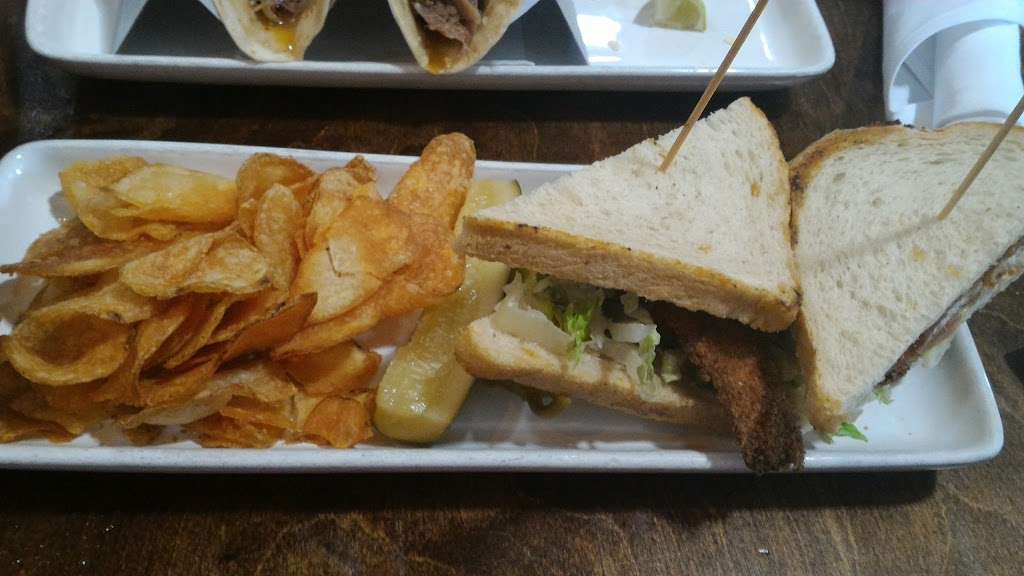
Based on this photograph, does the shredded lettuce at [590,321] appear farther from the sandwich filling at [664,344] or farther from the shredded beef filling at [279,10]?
the shredded beef filling at [279,10]

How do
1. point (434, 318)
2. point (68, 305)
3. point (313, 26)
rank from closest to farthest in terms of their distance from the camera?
1. point (68, 305)
2. point (434, 318)
3. point (313, 26)

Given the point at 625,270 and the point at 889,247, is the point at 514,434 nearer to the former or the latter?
the point at 625,270

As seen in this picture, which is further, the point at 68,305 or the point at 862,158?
the point at 862,158

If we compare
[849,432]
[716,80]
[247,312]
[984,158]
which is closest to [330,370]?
[247,312]

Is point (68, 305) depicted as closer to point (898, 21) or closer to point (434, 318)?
point (434, 318)

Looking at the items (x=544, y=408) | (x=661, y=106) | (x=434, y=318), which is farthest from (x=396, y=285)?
(x=661, y=106)
